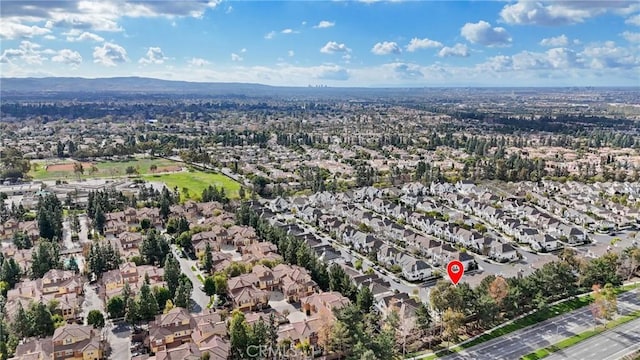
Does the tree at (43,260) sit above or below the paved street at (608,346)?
above

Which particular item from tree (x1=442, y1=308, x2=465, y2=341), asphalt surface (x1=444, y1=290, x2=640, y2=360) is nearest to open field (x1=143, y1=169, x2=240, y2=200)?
tree (x1=442, y1=308, x2=465, y2=341)

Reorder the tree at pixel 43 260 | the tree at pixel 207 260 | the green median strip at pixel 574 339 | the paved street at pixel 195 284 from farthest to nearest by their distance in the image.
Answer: the tree at pixel 207 260
the tree at pixel 43 260
the paved street at pixel 195 284
the green median strip at pixel 574 339

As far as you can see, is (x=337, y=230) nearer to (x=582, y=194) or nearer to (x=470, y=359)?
(x=470, y=359)

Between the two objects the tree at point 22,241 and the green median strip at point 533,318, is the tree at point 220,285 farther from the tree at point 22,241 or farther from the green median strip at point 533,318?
the tree at point 22,241

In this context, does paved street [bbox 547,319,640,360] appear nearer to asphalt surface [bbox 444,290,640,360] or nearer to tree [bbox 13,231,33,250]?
asphalt surface [bbox 444,290,640,360]

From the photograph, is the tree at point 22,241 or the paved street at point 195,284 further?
the tree at point 22,241

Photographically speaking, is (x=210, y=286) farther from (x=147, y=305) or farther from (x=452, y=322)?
(x=452, y=322)

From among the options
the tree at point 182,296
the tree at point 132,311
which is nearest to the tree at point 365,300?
the tree at point 182,296
